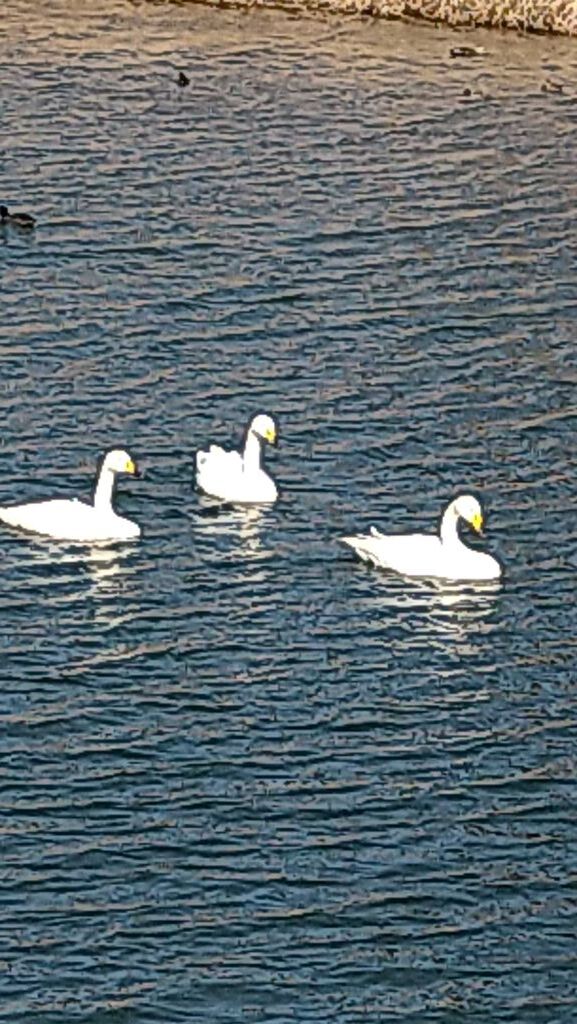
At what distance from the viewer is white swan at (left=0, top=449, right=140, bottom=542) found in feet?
116

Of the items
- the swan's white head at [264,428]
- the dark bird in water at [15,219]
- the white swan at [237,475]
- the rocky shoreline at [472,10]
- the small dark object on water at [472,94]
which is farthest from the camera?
the rocky shoreline at [472,10]

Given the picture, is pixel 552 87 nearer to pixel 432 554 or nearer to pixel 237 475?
pixel 237 475

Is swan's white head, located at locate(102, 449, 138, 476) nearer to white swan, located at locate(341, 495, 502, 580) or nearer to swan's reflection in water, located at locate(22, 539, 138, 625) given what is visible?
swan's reflection in water, located at locate(22, 539, 138, 625)

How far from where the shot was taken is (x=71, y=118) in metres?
50.5

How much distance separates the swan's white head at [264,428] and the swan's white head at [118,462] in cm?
156

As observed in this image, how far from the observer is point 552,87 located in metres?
53.7

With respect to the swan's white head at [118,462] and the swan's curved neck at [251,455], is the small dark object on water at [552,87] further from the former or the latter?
the swan's white head at [118,462]

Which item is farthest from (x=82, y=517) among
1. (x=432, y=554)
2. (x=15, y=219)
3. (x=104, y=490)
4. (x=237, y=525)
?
Result: (x=15, y=219)

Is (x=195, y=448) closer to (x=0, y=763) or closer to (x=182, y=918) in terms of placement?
(x=0, y=763)

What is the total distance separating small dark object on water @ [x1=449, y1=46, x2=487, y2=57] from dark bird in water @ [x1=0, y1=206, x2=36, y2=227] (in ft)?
40.7

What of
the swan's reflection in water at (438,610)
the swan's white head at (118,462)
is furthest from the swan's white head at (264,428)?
→ the swan's reflection in water at (438,610)

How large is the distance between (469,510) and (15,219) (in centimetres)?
1199

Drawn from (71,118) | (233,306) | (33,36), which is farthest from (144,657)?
(33,36)

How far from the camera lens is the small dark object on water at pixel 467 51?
55812 mm
